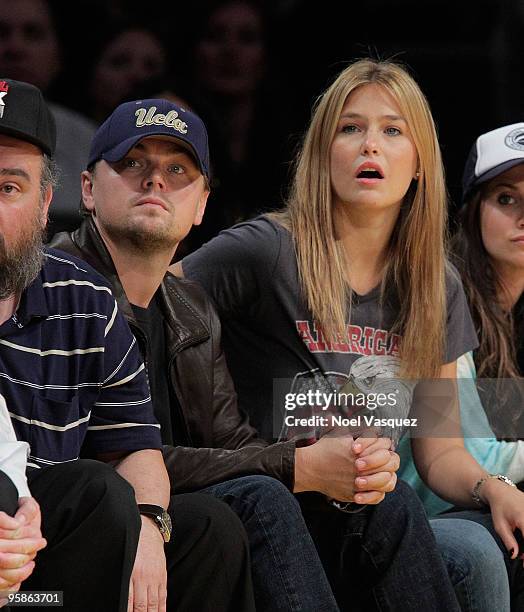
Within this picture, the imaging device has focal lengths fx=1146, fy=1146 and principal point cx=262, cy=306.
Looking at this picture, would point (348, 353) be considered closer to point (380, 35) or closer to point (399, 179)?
point (399, 179)

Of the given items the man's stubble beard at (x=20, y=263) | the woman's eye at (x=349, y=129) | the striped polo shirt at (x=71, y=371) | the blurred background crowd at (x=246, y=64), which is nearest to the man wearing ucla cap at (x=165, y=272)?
the striped polo shirt at (x=71, y=371)

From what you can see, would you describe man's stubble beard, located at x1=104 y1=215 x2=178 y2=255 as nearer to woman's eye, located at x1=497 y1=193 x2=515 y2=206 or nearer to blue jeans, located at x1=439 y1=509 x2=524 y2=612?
blue jeans, located at x1=439 y1=509 x2=524 y2=612

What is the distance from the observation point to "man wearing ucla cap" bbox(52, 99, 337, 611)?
2678mm

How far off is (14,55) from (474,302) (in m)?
1.81

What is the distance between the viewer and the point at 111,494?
6.66 ft

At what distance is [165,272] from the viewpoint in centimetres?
284

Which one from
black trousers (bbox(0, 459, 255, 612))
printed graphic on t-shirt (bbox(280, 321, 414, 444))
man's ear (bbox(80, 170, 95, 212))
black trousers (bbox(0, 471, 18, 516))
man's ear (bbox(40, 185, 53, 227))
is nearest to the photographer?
black trousers (bbox(0, 471, 18, 516))

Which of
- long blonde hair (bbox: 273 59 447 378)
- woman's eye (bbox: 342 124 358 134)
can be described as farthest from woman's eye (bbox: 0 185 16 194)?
woman's eye (bbox: 342 124 358 134)

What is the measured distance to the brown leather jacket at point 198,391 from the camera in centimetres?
260

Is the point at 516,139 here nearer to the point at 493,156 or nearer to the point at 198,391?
the point at 493,156

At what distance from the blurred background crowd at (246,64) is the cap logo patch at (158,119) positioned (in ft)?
3.09

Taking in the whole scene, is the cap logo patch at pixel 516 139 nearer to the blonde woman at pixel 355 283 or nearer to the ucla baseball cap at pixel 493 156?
the ucla baseball cap at pixel 493 156

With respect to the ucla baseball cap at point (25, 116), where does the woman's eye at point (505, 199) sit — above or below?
below

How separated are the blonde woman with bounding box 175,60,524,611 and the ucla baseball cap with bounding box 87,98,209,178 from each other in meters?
0.37
